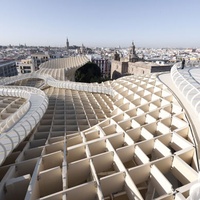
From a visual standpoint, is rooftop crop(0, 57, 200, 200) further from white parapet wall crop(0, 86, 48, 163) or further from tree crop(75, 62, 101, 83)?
tree crop(75, 62, 101, 83)

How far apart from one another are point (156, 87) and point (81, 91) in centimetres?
1202

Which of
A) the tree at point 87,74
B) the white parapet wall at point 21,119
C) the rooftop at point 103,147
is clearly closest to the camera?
the rooftop at point 103,147

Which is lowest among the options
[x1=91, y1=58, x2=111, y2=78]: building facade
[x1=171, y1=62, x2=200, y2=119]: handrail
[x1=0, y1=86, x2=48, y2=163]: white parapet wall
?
[x1=91, y1=58, x2=111, y2=78]: building facade

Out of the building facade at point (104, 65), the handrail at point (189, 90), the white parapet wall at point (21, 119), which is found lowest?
the building facade at point (104, 65)

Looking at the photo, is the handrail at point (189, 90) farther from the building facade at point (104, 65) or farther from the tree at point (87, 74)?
the building facade at point (104, 65)

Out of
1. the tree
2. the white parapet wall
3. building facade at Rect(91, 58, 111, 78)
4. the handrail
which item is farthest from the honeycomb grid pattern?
building facade at Rect(91, 58, 111, 78)

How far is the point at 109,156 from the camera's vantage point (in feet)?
35.7

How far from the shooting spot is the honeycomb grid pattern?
8797mm

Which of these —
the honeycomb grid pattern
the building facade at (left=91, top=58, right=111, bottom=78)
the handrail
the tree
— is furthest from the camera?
the building facade at (left=91, top=58, right=111, bottom=78)

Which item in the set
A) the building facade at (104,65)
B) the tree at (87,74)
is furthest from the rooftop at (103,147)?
the building facade at (104,65)

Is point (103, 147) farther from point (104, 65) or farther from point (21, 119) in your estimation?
point (104, 65)

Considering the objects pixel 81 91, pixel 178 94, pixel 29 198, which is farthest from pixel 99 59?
pixel 29 198

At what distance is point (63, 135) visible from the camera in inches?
547

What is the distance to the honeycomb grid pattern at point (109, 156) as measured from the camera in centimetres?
880
